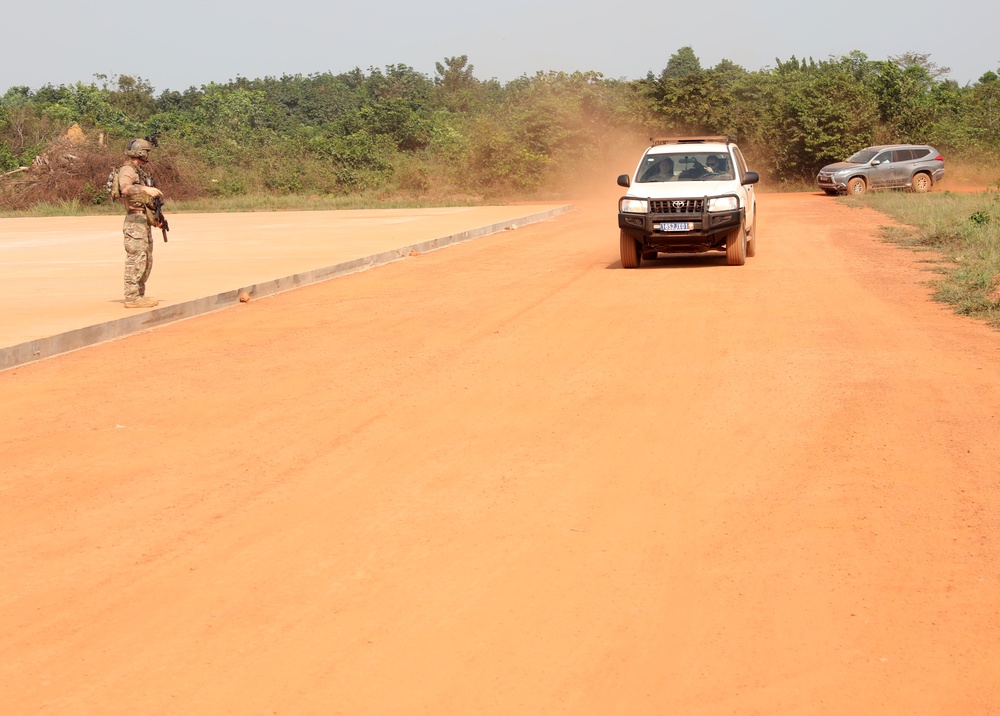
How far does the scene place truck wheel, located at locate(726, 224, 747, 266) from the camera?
16547 mm

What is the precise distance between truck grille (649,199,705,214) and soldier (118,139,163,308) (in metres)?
6.80

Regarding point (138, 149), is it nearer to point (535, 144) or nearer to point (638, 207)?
point (638, 207)

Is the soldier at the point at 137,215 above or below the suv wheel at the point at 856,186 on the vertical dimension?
above

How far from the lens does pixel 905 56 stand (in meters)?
54.9

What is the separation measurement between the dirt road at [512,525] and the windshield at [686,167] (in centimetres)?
658

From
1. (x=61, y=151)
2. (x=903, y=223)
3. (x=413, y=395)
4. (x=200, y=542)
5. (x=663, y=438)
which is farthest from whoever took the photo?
(x=61, y=151)

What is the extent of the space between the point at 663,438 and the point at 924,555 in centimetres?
220

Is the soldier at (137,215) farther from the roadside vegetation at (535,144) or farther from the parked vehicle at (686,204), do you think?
the roadside vegetation at (535,144)

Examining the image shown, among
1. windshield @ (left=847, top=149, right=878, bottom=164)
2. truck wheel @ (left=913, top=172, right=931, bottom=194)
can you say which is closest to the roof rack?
windshield @ (left=847, top=149, right=878, bottom=164)

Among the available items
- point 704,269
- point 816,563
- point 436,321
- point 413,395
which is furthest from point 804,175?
point 816,563

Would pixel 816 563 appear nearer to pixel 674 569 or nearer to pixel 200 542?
pixel 674 569

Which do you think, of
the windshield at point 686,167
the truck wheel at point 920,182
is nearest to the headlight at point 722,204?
the windshield at point 686,167

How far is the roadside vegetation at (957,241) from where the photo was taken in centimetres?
1254

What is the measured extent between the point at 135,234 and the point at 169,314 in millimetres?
980
